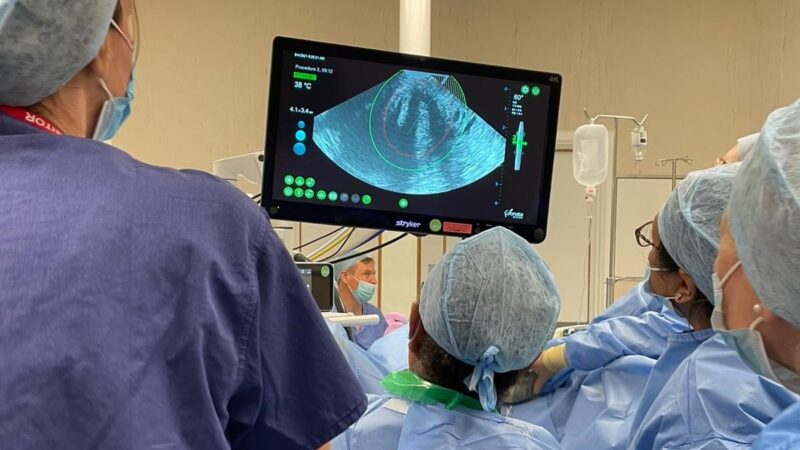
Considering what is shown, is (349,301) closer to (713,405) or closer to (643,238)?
(643,238)

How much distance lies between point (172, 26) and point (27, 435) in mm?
4481

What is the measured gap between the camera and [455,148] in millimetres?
1370

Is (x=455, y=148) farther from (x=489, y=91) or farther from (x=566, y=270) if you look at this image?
(x=566, y=270)

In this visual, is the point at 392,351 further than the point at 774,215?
Yes

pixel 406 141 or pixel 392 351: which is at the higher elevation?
pixel 406 141

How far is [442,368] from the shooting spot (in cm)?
133

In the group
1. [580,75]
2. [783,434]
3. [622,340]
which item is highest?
[580,75]

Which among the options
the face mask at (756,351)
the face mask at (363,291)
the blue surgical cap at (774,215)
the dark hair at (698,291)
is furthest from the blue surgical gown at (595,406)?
the face mask at (363,291)

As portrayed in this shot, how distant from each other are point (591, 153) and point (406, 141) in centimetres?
171

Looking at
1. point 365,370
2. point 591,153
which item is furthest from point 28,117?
point 591,153

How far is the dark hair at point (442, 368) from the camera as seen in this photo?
1.31 metres

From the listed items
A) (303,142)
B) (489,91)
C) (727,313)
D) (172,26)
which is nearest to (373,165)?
(303,142)

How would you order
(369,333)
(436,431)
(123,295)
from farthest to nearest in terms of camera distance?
(369,333) → (436,431) → (123,295)

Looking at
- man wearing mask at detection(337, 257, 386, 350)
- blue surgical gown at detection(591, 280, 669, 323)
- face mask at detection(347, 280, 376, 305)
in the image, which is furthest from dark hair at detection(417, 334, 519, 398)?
face mask at detection(347, 280, 376, 305)
